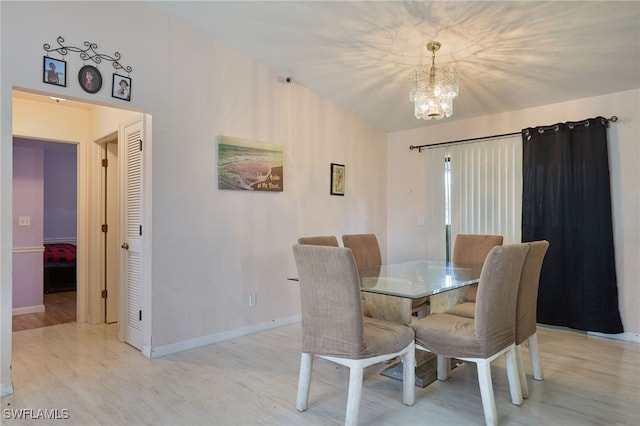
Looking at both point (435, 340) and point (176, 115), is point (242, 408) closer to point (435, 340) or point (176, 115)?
point (435, 340)

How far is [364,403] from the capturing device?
7.58 ft

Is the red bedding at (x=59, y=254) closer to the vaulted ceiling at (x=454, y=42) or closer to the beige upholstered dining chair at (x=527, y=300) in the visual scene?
the vaulted ceiling at (x=454, y=42)

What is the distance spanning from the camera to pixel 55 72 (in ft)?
8.59

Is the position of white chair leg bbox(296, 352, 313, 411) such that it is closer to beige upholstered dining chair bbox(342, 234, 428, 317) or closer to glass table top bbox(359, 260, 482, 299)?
glass table top bbox(359, 260, 482, 299)

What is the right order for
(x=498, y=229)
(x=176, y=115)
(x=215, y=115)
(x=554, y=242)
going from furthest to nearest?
1. (x=498, y=229)
2. (x=554, y=242)
3. (x=215, y=115)
4. (x=176, y=115)

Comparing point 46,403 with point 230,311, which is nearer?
point 46,403

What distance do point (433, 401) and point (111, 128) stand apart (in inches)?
147

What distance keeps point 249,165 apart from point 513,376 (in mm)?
2752

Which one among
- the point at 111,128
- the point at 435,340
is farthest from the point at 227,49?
the point at 435,340

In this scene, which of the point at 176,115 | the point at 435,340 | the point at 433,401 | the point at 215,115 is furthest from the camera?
the point at 215,115

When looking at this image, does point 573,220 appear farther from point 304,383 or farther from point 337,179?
point 304,383

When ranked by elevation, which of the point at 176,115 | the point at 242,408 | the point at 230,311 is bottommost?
the point at 242,408

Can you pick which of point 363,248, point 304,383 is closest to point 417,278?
point 363,248

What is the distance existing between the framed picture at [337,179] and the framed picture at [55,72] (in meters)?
2.78
